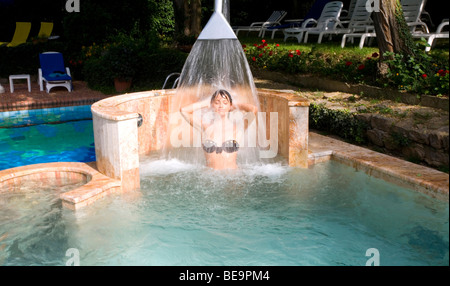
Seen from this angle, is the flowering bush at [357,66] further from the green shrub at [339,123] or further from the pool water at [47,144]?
the pool water at [47,144]

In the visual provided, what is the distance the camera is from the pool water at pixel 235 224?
4.09 metres

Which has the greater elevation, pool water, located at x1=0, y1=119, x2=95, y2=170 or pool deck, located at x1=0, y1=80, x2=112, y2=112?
pool deck, located at x1=0, y1=80, x2=112, y2=112

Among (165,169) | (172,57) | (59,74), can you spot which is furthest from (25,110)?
(165,169)

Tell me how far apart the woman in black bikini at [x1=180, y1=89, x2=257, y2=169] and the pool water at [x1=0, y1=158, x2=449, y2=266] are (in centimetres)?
42

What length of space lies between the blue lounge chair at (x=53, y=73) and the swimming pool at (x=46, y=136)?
163 centimetres

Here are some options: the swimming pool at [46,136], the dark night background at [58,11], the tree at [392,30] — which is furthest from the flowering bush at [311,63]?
the dark night background at [58,11]

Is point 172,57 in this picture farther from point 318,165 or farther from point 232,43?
point 318,165

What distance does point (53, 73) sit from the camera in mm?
12477

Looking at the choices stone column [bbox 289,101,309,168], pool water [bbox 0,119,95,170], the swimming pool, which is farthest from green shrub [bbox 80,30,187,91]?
stone column [bbox 289,101,309,168]

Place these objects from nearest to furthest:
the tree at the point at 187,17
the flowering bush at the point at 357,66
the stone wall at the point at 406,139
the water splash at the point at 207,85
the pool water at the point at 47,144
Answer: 1. the stone wall at the point at 406,139
2. the water splash at the point at 207,85
3. the flowering bush at the point at 357,66
4. the pool water at the point at 47,144
5. the tree at the point at 187,17

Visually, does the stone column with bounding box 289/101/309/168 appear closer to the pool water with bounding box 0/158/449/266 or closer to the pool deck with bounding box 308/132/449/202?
the pool deck with bounding box 308/132/449/202

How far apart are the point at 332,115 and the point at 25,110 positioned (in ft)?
23.5

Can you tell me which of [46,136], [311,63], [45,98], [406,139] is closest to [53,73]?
[45,98]

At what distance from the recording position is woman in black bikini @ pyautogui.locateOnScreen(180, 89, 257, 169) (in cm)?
604
